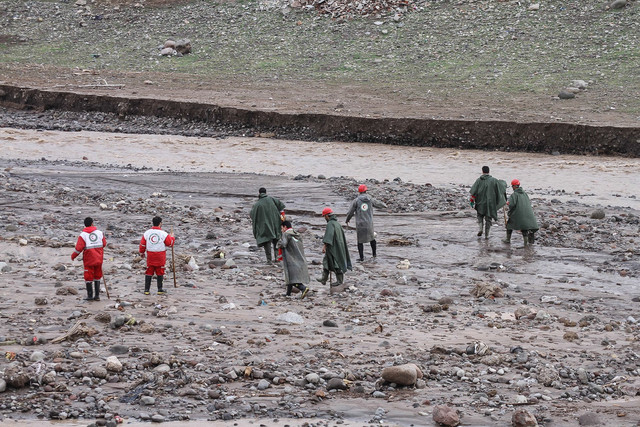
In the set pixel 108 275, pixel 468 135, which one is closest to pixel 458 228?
pixel 108 275

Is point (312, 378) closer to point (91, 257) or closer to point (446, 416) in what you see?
point (446, 416)

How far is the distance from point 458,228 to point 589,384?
7.85 metres

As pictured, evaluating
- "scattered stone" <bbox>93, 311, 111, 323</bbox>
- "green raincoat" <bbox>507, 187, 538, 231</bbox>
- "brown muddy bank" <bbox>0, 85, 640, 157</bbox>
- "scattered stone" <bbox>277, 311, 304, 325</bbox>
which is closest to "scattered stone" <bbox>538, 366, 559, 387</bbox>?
"scattered stone" <bbox>277, 311, 304, 325</bbox>

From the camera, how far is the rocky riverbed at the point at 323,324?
7.64m

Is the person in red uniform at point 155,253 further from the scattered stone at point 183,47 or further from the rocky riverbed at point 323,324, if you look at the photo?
the scattered stone at point 183,47

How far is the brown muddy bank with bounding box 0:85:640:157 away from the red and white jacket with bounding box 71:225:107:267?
16.7 m

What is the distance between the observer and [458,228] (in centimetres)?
1600

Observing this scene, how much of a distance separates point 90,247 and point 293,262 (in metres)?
2.68

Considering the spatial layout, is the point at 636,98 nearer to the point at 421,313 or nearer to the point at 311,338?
the point at 421,313

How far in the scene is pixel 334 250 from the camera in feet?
38.1

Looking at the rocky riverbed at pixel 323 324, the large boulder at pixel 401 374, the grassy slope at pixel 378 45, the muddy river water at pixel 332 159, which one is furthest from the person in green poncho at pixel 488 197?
the grassy slope at pixel 378 45

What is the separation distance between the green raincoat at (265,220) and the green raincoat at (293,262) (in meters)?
1.88

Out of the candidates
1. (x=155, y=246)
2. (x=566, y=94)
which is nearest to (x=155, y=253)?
(x=155, y=246)

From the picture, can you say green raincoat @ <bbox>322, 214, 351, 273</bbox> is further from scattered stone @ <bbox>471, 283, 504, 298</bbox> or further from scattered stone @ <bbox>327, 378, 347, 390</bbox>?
scattered stone @ <bbox>327, 378, 347, 390</bbox>
